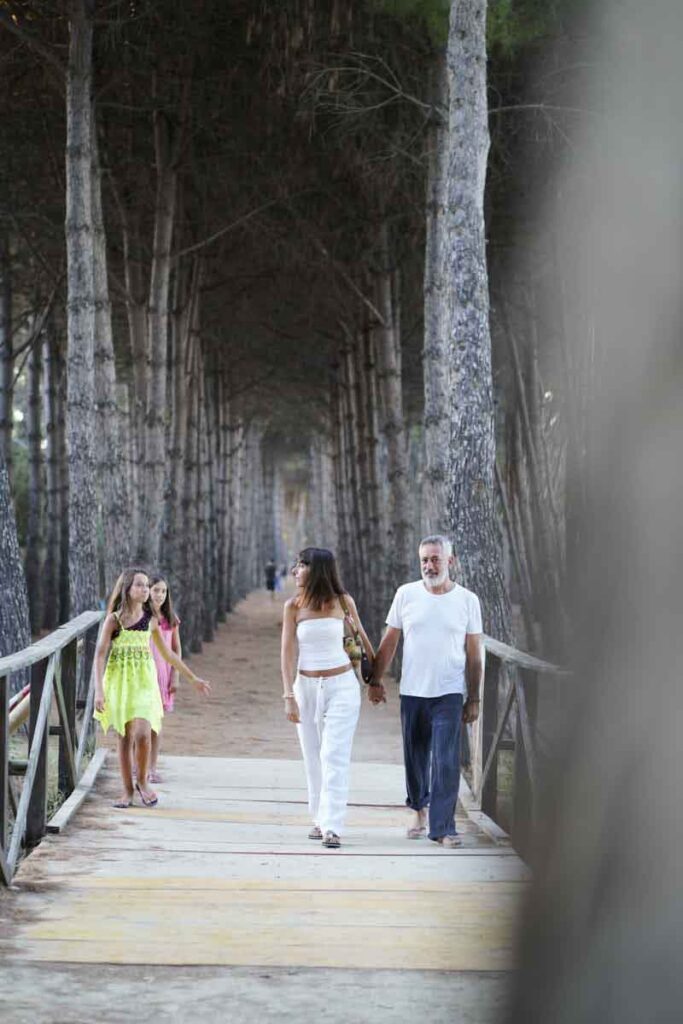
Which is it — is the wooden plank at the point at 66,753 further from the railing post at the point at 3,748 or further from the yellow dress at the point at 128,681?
the railing post at the point at 3,748

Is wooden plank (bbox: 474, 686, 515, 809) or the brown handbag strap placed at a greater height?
the brown handbag strap

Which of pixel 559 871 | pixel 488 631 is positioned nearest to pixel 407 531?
pixel 488 631

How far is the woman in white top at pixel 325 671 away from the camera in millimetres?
7594

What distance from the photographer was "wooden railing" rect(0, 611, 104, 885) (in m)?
5.89

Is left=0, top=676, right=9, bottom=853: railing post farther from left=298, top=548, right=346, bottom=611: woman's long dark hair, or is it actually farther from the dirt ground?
the dirt ground

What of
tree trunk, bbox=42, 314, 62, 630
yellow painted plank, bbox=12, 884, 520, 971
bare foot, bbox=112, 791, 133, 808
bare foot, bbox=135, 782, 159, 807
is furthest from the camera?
tree trunk, bbox=42, 314, 62, 630

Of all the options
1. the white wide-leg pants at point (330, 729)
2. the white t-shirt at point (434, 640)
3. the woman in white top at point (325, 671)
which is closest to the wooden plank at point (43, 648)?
the woman in white top at point (325, 671)

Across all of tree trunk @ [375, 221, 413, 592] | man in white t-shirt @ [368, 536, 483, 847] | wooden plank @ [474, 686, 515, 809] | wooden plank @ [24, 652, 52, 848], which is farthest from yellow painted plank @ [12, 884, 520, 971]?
tree trunk @ [375, 221, 413, 592]

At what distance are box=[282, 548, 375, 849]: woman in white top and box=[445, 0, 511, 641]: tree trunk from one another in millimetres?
4158

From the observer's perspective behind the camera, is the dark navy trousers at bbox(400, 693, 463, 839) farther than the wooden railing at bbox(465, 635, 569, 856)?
Yes

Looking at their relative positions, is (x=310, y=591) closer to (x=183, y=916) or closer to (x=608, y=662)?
(x=183, y=916)

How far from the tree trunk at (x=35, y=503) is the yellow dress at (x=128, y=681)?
62.1 feet

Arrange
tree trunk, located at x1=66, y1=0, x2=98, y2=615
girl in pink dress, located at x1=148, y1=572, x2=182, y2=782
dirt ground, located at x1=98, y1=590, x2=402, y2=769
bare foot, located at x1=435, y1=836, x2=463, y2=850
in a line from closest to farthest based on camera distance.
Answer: bare foot, located at x1=435, y1=836, x2=463, y2=850 < girl in pink dress, located at x1=148, y1=572, x2=182, y2=782 < tree trunk, located at x1=66, y1=0, x2=98, y2=615 < dirt ground, located at x1=98, y1=590, x2=402, y2=769

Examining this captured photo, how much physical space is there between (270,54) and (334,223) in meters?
6.91
